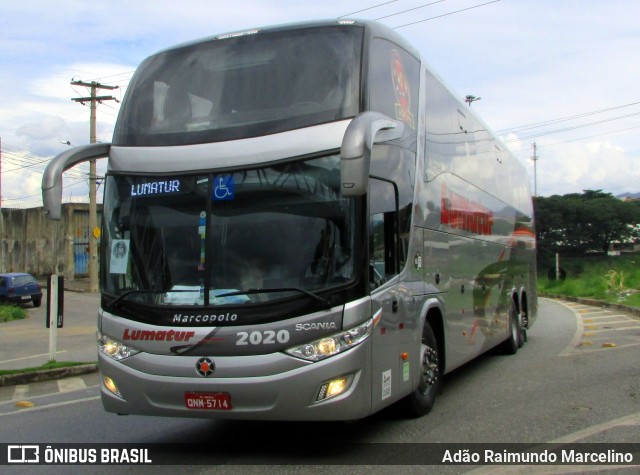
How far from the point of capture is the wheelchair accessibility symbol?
18.9 feet

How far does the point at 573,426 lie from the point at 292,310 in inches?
127

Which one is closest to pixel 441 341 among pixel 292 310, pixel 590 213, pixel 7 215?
pixel 292 310

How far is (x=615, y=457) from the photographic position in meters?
5.69

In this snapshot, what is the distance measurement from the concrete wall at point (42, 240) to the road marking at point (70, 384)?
124 ft

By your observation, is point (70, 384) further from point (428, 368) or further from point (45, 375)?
point (428, 368)

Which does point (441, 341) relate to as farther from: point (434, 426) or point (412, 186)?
point (412, 186)

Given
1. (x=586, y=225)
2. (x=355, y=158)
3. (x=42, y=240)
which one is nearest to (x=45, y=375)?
(x=355, y=158)

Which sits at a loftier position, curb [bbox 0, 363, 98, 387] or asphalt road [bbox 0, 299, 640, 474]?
asphalt road [bbox 0, 299, 640, 474]

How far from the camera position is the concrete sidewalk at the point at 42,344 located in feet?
38.0

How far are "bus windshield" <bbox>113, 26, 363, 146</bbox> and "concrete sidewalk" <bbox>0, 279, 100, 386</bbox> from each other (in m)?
6.42

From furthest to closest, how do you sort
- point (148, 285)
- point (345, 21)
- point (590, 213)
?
point (590, 213), point (345, 21), point (148, 285)

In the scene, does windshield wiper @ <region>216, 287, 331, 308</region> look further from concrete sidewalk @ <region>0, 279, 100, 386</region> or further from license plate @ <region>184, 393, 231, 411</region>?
concrete sidewalk @ <region>0, 279, 100, 386</region>

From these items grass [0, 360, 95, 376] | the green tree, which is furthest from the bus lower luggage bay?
the green tree

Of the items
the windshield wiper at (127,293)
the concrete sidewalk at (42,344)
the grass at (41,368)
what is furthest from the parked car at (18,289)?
the windshield wiper at (127,293)
